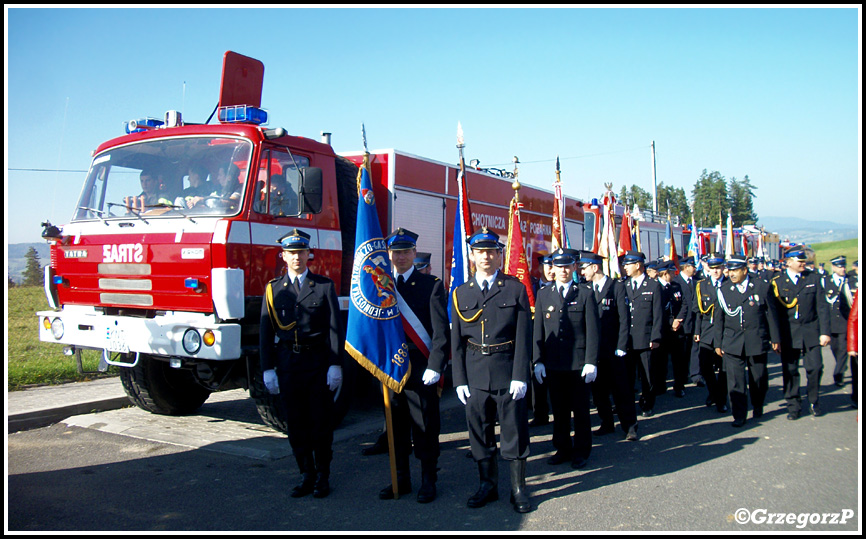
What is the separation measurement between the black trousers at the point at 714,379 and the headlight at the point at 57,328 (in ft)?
24.4

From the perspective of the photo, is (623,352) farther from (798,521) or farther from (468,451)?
(798,521)

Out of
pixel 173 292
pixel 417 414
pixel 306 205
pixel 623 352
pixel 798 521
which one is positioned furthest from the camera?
pixel 623 352

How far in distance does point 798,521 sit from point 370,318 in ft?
11.2

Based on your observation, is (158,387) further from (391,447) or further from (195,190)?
(391,447)

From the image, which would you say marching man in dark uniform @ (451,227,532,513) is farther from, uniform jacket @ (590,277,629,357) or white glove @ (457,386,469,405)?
uniform jacket @ (590,277,629,357)

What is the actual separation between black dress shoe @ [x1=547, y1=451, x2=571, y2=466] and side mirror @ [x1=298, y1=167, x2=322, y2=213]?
3342 millimetres

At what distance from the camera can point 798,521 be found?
4285mm

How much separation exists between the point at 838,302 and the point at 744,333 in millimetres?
2612

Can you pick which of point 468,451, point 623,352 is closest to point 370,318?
point 468,451

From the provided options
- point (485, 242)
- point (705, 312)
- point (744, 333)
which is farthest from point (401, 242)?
point (705, 312)

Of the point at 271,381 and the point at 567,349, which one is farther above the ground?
the point at 567,349

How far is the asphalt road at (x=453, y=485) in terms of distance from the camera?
4.32 m

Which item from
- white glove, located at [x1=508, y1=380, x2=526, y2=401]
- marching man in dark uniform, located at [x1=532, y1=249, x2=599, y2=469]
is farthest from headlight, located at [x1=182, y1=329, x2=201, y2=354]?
marching man in dark uniform, located at [x1=532, y1=249, x2=599, y2=469]

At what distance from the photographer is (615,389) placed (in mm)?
6887
